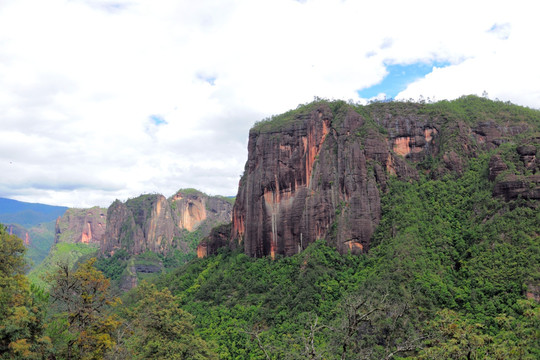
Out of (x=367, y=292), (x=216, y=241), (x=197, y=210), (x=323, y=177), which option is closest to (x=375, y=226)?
(x=323, y=177)

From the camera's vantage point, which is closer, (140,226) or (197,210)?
(140,226)

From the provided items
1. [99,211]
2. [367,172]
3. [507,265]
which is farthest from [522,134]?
[99,211]

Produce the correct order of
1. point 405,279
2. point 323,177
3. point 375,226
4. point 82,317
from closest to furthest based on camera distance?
point 82,317, point 405,279, point 375,226, point 323,177

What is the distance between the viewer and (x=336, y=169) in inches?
2361

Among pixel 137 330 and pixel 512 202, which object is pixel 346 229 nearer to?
pixel 512 202

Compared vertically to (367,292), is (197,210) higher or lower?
higher

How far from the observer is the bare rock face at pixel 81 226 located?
A: 178 meters

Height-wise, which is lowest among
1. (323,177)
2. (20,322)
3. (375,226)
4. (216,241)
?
(20,322)

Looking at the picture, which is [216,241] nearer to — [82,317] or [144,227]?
[82,317]

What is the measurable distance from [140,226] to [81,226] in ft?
199

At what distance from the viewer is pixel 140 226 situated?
135250 mm

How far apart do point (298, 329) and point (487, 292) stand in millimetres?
19155

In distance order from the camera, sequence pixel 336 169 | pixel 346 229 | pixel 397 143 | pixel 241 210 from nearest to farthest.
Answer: pixel 346 229 → pixel 336 169 → pixel 397 143 → pixel 241 210

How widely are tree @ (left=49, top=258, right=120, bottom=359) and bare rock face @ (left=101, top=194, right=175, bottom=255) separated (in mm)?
112379
